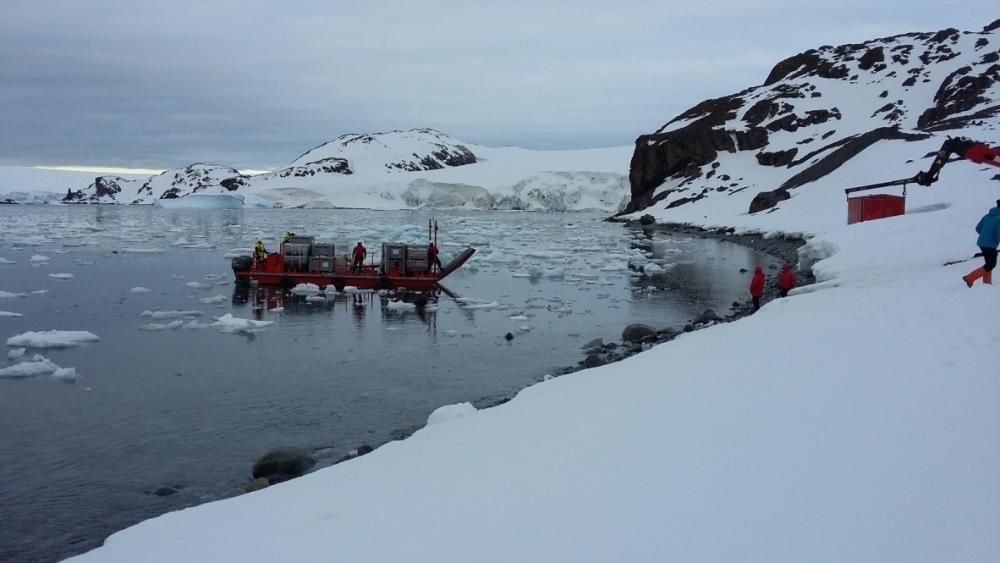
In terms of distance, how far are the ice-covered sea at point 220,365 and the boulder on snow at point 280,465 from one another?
0.27 m

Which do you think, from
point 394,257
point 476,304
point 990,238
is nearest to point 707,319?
point 476,304

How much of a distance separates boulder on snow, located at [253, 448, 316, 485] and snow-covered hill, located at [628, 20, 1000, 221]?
4034 cm

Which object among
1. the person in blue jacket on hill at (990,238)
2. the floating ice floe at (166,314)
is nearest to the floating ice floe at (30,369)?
the floating ice floe at (166,314)

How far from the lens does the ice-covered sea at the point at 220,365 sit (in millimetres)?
7500

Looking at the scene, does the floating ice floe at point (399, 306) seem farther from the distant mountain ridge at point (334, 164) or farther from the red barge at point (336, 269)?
the distant mountain ridge at point (334, 164)

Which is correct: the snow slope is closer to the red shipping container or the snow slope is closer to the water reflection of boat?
the water reflection of boat

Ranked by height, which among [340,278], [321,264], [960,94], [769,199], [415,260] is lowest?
[340,278]

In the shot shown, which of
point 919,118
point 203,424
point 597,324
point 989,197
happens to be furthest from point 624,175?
point 203,424

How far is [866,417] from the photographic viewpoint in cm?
493

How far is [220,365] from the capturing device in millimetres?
12102

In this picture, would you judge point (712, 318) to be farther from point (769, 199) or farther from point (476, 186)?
point (476, 186)

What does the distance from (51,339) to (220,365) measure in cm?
347

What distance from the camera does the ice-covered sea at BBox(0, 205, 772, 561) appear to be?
24.6 ft

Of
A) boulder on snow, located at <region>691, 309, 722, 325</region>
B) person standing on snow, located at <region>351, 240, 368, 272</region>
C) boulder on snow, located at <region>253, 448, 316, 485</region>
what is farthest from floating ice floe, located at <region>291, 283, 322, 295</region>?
boulder on snow, located at <region>253, 448, 316, 485</region>
